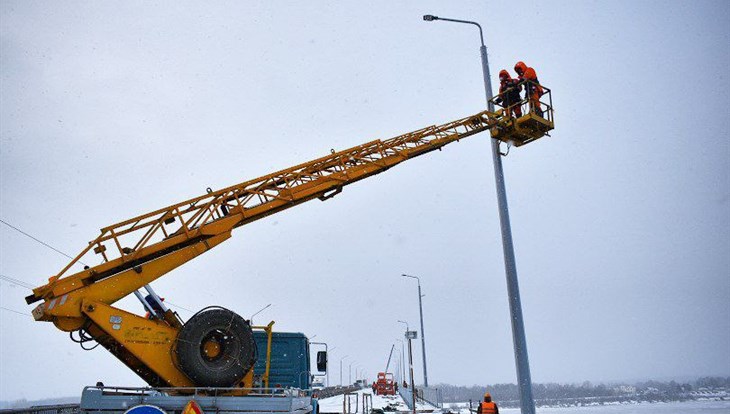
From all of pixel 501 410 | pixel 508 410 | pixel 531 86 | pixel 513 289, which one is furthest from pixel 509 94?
pixel 501 410

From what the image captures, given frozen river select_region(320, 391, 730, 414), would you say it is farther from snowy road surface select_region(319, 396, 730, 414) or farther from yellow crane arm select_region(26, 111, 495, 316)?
yellow crane arm select_region(26, 111, 495, 316)

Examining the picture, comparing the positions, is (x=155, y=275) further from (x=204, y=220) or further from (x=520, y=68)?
(x=520, y=68)

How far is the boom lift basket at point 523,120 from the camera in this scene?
12844mm

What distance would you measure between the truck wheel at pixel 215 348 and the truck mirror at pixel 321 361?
3.85 meters

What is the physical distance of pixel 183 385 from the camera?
27.8 feet

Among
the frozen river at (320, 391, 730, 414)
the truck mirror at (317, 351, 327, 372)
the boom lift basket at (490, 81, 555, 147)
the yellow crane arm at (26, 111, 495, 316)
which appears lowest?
the frozen river at (320, 391, 730, 414)

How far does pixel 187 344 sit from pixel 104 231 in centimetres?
283

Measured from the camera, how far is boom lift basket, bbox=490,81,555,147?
1284cm

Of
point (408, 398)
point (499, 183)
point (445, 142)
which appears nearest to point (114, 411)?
point (499, 183)

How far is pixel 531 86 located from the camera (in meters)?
13.1

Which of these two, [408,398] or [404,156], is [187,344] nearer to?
[404,156]

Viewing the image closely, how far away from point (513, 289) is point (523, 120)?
17.1ft

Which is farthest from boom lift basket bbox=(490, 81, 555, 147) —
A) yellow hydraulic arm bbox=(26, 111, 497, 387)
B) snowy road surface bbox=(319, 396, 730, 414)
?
snowy road surface bbox=(319, 396, 730, 414)

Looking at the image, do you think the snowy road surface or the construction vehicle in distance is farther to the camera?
the snowy road surface
